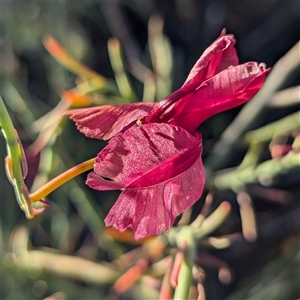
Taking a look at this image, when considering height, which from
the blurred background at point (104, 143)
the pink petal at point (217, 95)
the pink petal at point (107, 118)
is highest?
the pink petal at point (107, 118)

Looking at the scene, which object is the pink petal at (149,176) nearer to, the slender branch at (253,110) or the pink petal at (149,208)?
the pink petal at (149,208)

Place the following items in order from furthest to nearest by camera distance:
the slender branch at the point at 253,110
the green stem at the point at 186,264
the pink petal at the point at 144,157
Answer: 1. the slender branch at the point at 253,110
2. the green stem at the point at 186,264
3. the pink petal at the point at 144,157

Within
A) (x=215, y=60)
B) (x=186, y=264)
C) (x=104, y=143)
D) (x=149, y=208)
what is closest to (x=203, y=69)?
(x=215, y=60)

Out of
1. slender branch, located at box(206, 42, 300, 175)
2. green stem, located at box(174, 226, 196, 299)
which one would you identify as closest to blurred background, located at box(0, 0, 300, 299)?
slender branch, located at box(206, 42, 300, 175)

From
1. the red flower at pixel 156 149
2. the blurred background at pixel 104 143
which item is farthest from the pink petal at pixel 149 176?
the blurred background at pixel 104 143

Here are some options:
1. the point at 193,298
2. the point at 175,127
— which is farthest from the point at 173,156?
the point at 193,298

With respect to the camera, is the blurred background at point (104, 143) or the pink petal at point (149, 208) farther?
the blurred background at point (104, 143)

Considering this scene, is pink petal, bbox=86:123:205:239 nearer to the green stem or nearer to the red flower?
the red flower
